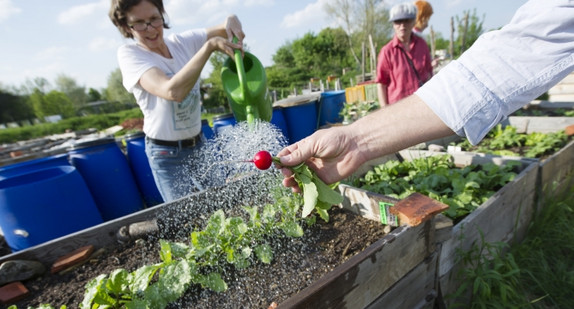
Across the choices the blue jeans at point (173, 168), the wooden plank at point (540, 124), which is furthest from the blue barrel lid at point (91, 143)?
the wooden plank at point (540, 124)

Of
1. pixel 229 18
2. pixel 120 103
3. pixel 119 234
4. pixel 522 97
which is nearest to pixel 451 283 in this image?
pixel 522 97

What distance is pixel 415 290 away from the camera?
1255mm

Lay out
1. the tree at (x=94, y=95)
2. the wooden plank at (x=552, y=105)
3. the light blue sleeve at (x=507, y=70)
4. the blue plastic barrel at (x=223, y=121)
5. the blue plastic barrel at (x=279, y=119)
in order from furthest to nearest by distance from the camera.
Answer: the tree at (x=94, y=95)
the blue plastic barrel at (x=279, y=119)
the wooden plank at (x=552, y=105)
the blue plastic barrel at (x=223, y=121)
the light blue sleeve at (x=507, y=70)

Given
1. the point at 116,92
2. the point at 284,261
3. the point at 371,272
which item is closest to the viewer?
the point at 371,272

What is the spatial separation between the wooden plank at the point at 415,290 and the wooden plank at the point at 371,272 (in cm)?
3

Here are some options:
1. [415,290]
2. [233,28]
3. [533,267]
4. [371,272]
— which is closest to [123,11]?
[233,28]

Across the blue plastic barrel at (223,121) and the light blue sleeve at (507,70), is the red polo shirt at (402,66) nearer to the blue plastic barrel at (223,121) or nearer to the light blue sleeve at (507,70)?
the blue plastic barrel at (223,121)

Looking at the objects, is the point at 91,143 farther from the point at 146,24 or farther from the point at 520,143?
the point at 520,143

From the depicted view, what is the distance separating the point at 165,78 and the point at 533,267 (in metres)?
2.50

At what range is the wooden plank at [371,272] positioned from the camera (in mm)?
891

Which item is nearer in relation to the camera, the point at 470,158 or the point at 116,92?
the point at 470,158

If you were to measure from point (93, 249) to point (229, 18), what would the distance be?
1.68 metres

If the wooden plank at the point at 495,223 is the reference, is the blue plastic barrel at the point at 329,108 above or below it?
above

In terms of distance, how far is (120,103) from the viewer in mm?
39094
